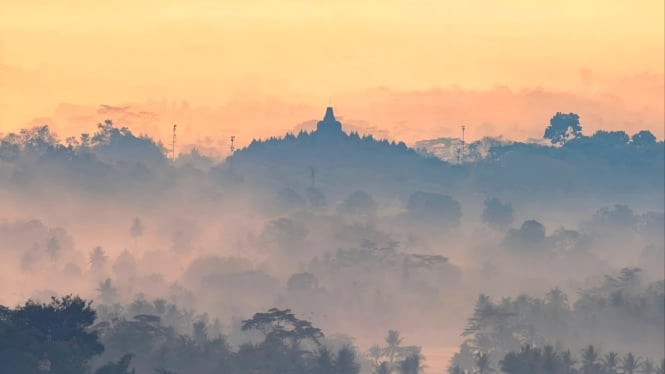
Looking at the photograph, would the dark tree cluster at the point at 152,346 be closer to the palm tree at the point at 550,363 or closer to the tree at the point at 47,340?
the tree at the point at 47,340

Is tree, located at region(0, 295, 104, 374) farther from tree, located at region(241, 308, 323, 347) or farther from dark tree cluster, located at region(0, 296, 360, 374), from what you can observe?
tree, located at region(241, 308, 323, 347)

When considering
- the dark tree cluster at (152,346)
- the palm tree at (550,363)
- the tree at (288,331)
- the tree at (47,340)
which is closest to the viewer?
the tree at (47,340)

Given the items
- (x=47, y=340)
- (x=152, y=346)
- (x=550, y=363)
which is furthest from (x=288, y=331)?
(x=47, y=340)

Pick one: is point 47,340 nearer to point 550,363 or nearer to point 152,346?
point 152,346

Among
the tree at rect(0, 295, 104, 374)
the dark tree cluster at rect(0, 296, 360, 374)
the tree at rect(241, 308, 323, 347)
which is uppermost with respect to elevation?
the tree at rect(241, 308, 323, 347)

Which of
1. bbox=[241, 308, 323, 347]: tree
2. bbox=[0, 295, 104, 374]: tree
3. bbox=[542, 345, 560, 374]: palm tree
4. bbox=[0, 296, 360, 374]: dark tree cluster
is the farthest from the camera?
bbox=[241, 308, 323, 347]: tree

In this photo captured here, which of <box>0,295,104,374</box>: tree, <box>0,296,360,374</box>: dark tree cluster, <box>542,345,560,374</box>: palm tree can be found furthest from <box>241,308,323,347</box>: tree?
<box>0,295,104,374</box>: tree

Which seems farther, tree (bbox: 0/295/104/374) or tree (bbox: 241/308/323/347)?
tree (bbox: 241/308/323/347)

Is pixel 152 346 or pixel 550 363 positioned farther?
pixel 152 346

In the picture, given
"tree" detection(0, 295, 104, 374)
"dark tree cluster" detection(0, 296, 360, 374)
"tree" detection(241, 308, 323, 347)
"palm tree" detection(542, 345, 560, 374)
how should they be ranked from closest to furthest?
→ "tree" detection(0, 295, 104, 374)
"dark tree cluster" detection(0, 296, 360, 374)
"palm tree" detection(542, 345, 560, 374)
"tree" detection(241, 308, 323, 347)

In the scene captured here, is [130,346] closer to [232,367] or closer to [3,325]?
[232,367]

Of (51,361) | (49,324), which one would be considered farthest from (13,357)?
(49,324)

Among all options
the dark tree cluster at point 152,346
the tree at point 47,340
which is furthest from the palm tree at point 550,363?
the tree at point 47,340
